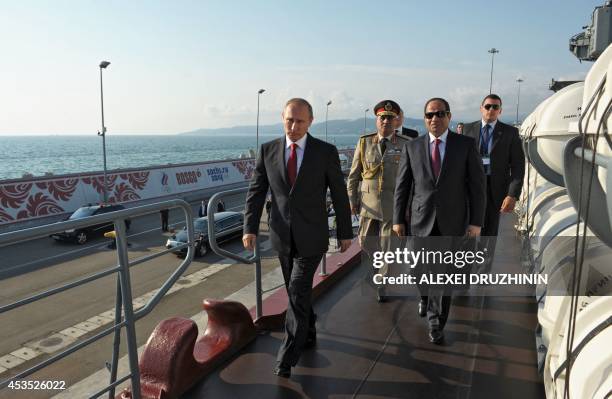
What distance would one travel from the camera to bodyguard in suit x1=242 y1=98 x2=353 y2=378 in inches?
123

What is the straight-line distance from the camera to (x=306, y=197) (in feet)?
10.3

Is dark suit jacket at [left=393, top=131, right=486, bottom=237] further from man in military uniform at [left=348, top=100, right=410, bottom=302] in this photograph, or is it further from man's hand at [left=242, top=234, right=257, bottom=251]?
man's hand at [left=242, top=234, right=257, bottom=251]

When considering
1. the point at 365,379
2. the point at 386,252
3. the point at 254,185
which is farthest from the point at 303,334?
the point at 386,252

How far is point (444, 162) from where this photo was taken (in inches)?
136

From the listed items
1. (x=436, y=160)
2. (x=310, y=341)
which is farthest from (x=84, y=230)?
(x=436, y=160)

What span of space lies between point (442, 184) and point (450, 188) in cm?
7

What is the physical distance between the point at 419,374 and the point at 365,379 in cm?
39

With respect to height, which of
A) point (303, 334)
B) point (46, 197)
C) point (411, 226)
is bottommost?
point (46, 197)

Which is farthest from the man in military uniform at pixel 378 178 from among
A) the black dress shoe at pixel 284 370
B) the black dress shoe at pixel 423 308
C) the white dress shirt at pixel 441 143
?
the black dress shoe at pixel 284 370

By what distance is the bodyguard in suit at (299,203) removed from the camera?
3119mm

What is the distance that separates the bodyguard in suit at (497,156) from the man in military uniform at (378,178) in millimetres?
1045

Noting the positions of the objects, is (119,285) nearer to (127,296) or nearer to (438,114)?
(127,296)

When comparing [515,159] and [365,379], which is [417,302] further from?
[515,159]

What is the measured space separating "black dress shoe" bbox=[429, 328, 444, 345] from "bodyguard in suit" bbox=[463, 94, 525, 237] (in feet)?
5.40
